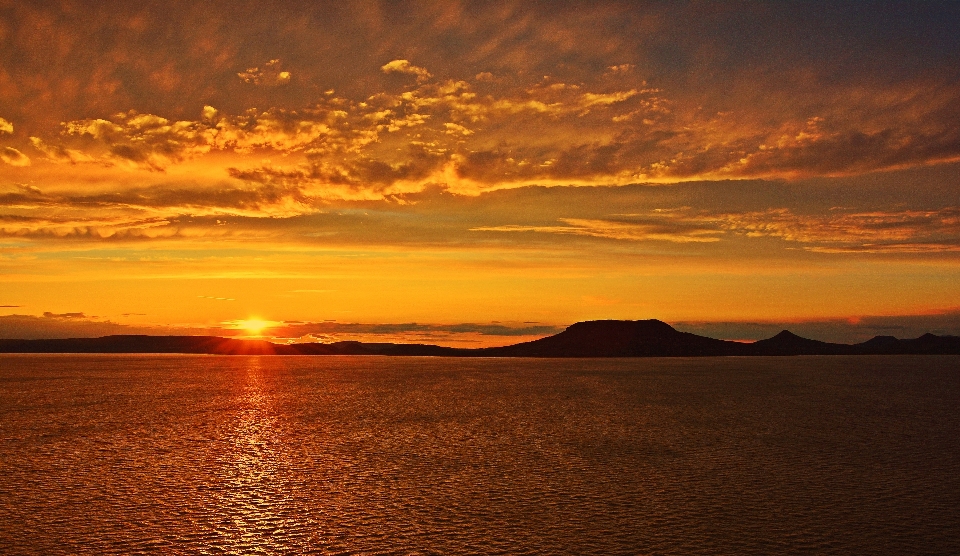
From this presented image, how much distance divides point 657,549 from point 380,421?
134 ft

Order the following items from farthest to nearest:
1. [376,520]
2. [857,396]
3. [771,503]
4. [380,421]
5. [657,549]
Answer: [857,396] → [380,421] → [771,503] → [376,520] → [657,549]

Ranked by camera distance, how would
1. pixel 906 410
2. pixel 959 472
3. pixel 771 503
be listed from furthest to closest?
pixel 906 410
pixel 959 472
pixel 771 503

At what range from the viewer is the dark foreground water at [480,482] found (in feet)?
84.1

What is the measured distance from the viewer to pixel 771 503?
31.1 meters

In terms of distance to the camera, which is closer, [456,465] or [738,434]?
[456,465]

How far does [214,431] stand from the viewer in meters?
55.7

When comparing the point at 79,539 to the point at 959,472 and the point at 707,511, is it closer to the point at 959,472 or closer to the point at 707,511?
the point at 707,511

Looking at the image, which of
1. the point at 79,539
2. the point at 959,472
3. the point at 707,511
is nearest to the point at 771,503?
the point at 707,511

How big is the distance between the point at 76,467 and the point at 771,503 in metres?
35.5

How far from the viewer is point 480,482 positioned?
35312 mm

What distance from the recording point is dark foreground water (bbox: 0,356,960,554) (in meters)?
25.6

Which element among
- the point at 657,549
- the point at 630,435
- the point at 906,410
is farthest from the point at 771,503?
the point at 906,410

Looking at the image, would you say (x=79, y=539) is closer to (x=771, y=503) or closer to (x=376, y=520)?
(x=376, y=520)

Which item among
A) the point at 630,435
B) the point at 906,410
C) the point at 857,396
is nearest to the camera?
the point at 630,435
